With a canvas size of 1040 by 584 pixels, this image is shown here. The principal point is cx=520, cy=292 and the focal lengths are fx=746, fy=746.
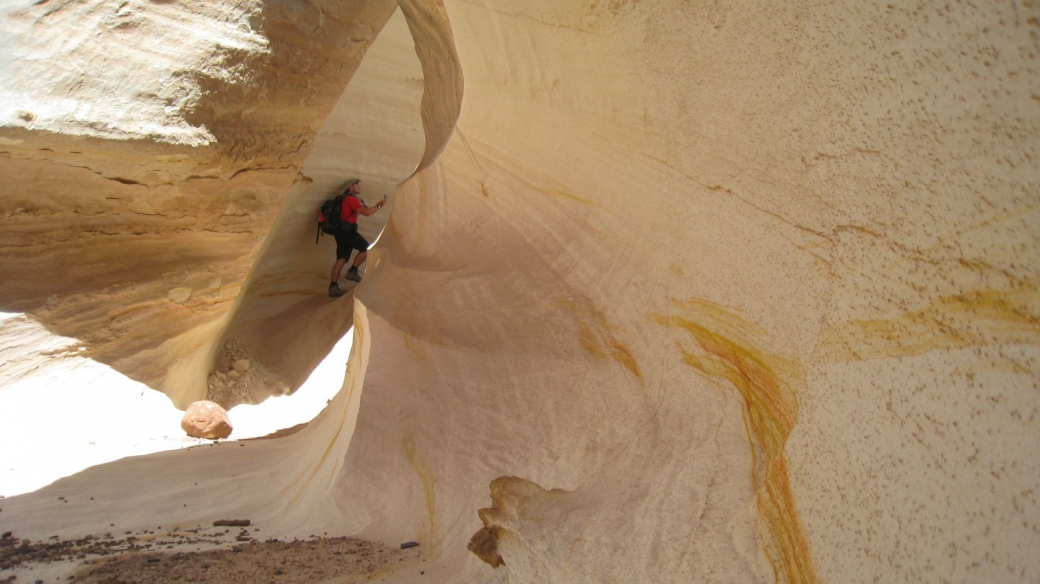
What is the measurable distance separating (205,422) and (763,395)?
357cm

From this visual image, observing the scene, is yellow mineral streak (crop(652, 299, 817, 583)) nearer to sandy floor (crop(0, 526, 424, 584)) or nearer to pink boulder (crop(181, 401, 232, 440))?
sandy floor (crop(0, 526, 424, 584))

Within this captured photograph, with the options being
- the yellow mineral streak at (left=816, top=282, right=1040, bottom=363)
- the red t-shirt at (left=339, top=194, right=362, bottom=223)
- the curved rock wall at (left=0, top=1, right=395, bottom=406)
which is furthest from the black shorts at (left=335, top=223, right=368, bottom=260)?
the yellow mineral streak at (left=816, top=282, right=1040, bottom=363)

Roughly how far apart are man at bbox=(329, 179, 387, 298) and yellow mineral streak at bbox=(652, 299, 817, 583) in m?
4.27

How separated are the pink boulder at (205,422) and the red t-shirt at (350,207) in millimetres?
1990

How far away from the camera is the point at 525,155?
2.96m

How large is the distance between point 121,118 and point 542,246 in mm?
2338

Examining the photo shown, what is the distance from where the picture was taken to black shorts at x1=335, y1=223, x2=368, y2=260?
6.21 m

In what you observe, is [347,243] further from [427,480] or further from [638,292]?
[638,292]

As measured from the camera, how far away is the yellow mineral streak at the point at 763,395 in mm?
1712

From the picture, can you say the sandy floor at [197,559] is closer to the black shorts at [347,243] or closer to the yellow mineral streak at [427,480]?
the yellow mineral streak at [427,480]

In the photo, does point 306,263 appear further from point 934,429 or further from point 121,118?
point 934,429

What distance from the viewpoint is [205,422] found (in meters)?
4.41

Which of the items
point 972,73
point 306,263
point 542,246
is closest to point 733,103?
point 972,73

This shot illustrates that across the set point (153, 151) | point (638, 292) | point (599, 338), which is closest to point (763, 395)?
point (638, 292)
